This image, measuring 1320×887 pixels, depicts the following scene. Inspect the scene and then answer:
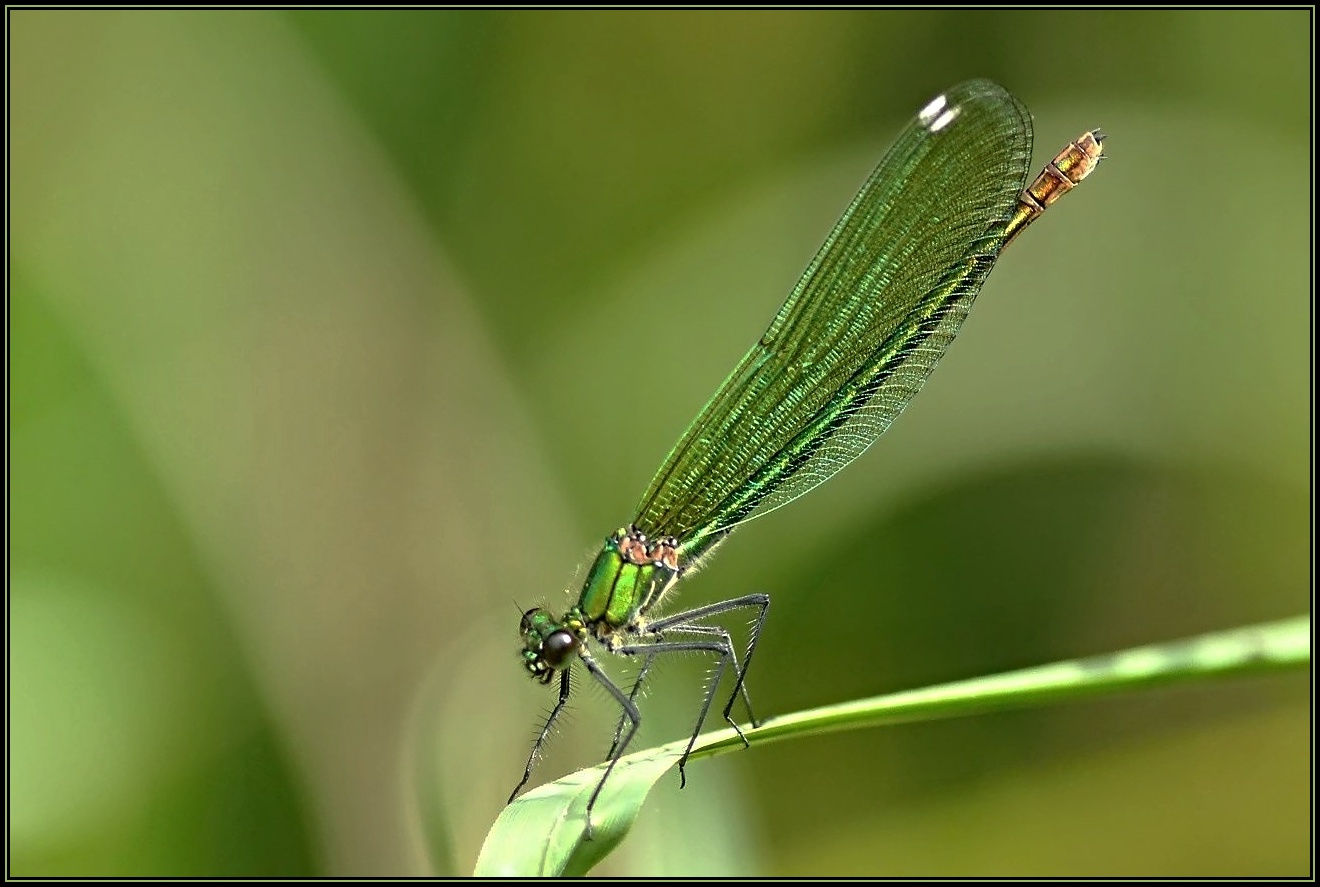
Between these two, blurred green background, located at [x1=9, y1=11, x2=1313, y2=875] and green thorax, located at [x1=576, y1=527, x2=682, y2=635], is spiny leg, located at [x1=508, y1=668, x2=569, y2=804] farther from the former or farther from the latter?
blurred green background, located at [x1=9, y1=11, x2=1313, y2=875]

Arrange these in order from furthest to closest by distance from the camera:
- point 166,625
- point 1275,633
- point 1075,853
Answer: point 166,625 → point 1075,853 → point 1275,633

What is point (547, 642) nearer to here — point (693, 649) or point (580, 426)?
point (693, 649)

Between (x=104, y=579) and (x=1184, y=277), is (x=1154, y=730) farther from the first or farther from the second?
(x=104, y=579)

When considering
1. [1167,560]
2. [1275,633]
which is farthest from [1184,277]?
[1275,633]

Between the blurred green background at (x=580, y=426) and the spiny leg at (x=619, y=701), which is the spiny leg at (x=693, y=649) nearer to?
the spiny leg at (x=619, y=701)

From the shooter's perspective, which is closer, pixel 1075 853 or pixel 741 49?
pixel 1075 853

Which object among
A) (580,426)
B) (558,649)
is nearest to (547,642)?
(558,649)

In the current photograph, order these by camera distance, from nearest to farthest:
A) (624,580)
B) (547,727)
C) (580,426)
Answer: (547,727) → (624,580) → (580,426)
